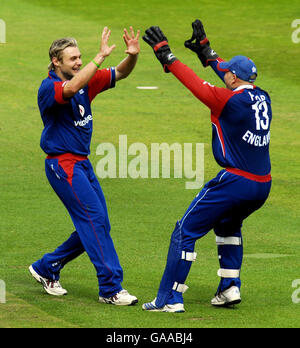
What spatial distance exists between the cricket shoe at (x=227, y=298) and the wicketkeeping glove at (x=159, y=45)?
2.09 meters

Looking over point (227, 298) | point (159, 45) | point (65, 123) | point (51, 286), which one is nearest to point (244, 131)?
point (159, 45)

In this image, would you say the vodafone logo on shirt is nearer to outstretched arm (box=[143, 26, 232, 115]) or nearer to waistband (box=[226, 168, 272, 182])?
outstretched arm (box=[143, 26, 232, 115])

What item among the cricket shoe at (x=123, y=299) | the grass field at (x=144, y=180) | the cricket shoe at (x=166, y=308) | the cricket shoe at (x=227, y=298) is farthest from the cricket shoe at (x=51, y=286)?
the cricket shoe at (x=227, y=298)

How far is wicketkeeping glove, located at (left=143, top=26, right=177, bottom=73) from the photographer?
30.1 feet

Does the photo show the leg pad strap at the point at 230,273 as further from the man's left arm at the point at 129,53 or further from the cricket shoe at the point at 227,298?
the man's left arm at the point at 129,53

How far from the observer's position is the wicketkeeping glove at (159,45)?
30.1 ft

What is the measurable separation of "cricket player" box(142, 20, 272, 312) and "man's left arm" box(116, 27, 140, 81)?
2.05 ft

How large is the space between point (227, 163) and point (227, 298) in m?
1.24

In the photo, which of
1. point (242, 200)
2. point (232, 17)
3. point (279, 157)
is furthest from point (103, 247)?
point (232, 17)

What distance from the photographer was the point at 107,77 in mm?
9820

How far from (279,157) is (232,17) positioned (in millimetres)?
12898

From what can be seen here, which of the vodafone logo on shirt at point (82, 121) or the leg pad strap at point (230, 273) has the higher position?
the vodafone logo on shirt at point (82, 121)

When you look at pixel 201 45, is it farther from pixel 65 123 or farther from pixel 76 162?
pixel 76 162
